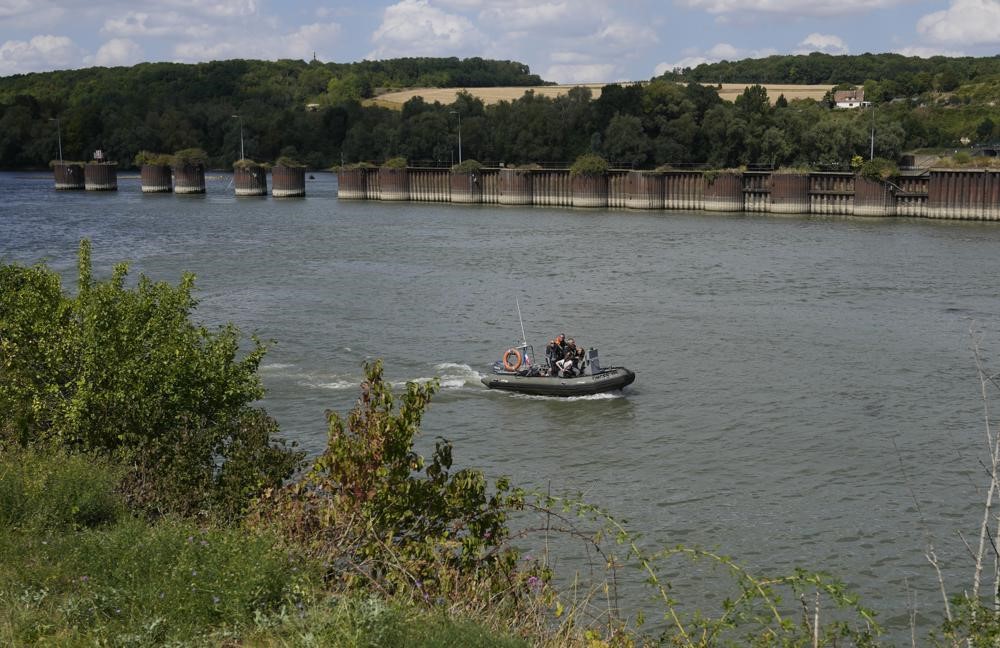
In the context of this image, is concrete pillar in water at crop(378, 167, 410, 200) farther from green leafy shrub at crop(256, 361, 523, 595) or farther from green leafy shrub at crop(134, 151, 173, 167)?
green leafy shrub at crop(256, 361, 523, 595)

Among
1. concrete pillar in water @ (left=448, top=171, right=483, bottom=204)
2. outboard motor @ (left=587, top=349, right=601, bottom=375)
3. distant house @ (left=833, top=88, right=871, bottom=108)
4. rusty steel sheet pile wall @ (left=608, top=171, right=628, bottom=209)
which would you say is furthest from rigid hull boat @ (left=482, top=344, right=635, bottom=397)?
distant house @ (left=833, top=88, right=871, bottom=108)

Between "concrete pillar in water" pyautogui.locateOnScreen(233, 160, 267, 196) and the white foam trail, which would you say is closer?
the white foam trail

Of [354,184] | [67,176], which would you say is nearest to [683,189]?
[354,184]

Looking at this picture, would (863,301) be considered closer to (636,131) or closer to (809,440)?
(809,440)

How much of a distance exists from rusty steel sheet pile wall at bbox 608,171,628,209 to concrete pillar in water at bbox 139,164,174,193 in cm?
6223

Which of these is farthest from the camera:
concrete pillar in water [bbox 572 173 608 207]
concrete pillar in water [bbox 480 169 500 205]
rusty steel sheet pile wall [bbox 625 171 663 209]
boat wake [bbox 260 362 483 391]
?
concrete pillar in water [bbox 480 169 500 205]

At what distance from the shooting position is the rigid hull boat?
34000mm

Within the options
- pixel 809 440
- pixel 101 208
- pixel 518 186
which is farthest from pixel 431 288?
pixel 101 208

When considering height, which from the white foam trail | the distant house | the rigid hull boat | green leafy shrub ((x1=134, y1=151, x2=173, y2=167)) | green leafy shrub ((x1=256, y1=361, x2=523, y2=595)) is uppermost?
the distant house

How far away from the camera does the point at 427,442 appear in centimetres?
2916

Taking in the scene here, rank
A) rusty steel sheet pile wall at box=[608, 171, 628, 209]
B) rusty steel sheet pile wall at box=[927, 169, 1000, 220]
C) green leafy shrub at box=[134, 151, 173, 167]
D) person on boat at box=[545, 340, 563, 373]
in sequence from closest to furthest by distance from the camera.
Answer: person on boat at box=[545, 340, 563, 373]
rusty steel sheet pile wall at box=[927, 169, 1000, 220]
rusty steel sheet pile wall at box=[608, 171, 628, 209]
green leafy shrub at box=[134, 151, 173, 167]

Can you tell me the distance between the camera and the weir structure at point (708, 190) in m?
90.3

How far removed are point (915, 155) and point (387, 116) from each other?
84.5 metres

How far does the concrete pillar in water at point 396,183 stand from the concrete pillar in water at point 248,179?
19059mm
